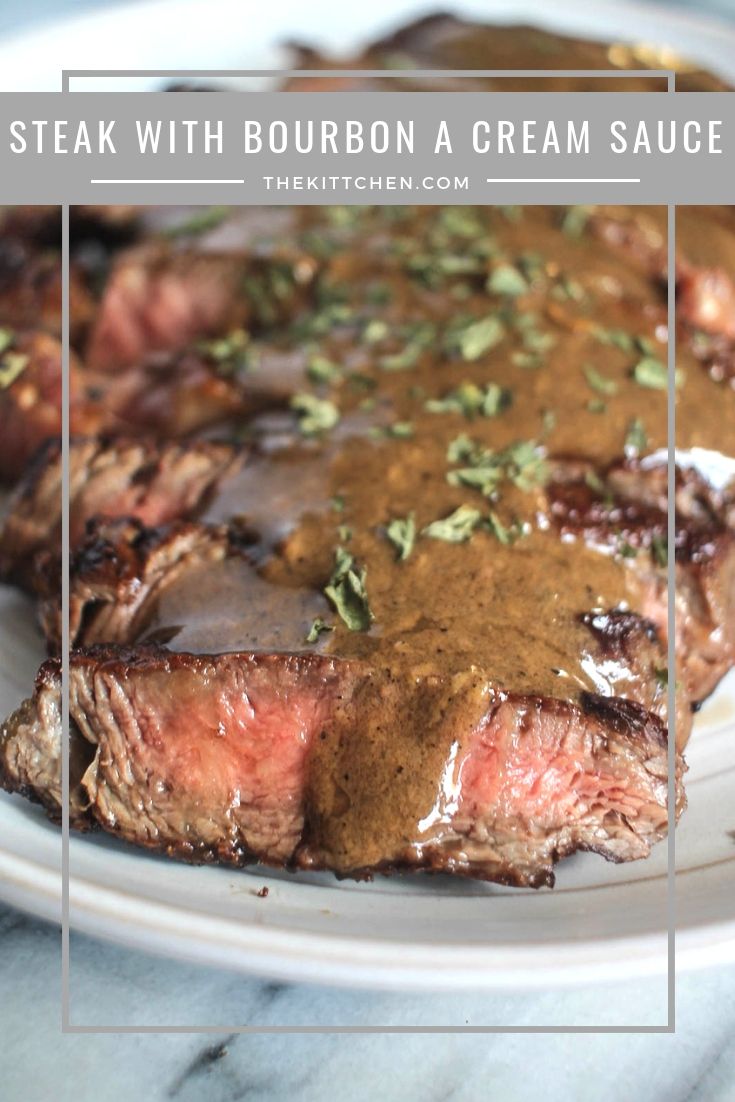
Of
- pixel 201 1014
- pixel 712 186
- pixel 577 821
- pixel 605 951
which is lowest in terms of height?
pixel 201 1014

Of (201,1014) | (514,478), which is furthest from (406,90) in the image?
(201,1014)

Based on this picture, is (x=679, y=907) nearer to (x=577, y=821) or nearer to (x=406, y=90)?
(x=577, y=821)

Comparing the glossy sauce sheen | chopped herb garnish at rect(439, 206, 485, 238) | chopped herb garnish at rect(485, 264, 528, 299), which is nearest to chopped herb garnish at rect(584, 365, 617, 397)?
the glossy sauce sheen

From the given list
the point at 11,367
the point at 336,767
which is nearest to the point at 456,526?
the point at 336,767

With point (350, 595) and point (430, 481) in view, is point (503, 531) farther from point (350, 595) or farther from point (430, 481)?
point (350, 595)

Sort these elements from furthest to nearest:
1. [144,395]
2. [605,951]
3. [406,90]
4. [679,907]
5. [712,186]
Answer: [406,90] → [712,186] → [144,395] → [679,907] → [605,951]
